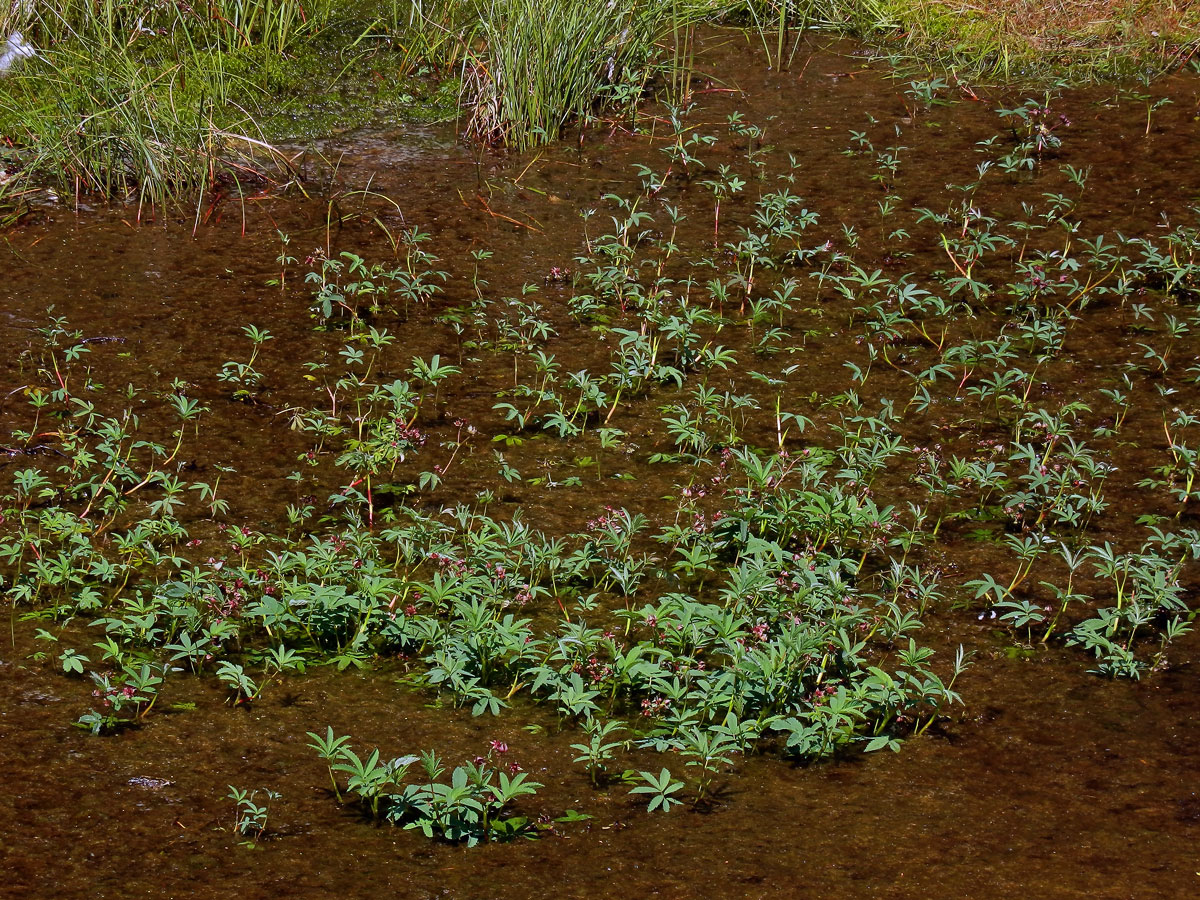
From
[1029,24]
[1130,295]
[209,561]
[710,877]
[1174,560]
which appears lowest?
[209,561]

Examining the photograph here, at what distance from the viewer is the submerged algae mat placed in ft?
8.27

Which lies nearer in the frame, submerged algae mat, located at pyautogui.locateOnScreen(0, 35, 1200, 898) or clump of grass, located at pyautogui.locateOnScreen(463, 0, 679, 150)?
submerged algae mat, located at pyautogui.locateOnScreen(0, 35, 1200, 898)

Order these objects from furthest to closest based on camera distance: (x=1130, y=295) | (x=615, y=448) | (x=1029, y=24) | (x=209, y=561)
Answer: (x=1029, y=24)
(x=1130, y=295)
(x=615, y=448)
(x=209, y=561)

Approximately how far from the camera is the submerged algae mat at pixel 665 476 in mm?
2521

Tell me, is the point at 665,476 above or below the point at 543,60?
below

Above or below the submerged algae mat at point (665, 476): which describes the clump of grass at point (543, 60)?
above

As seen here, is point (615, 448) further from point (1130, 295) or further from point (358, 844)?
point (1130, 295)

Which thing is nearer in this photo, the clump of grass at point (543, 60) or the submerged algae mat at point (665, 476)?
the submerged algae mat at point (665, 476)

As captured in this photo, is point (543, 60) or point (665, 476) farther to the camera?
point (543, 60)

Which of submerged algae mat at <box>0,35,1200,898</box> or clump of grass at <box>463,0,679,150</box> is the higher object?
clump of grass at <box>463,0,679,150</box>

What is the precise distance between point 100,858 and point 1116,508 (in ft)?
10.6

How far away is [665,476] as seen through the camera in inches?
166

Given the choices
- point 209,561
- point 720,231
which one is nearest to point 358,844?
point 209,561

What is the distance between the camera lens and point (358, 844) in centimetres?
254
